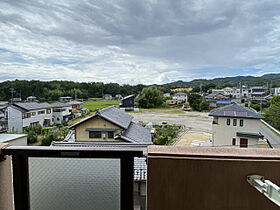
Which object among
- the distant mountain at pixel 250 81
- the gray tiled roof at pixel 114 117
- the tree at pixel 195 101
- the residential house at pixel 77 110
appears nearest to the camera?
the gray tiled roof at pixel 114 117

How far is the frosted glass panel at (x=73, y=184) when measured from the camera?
406 millimetres

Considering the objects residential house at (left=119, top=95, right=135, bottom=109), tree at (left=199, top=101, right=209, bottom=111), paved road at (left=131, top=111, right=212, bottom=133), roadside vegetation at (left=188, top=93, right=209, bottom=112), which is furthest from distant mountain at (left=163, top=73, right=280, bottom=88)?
residential house at (left=119, top=95, right=135, bottom=109)

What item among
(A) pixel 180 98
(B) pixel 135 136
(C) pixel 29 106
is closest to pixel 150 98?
(A) pixel 180 98

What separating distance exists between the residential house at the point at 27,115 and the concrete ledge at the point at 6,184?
20.5ft

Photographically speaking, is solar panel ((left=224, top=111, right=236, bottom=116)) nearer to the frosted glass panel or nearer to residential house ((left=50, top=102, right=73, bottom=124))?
the frosted glass panel

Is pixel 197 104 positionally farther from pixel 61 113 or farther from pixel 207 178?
pixel 207 178

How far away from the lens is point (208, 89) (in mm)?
26891

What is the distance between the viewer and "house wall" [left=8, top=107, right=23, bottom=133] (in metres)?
5.87

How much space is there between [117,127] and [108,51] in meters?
6.16

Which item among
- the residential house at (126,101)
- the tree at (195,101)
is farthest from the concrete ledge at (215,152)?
the tree at (195,101)

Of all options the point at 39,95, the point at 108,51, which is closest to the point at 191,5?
the point at 39,95

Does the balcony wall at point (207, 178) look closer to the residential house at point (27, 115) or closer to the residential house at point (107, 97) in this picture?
the residential house at point (107, 97)

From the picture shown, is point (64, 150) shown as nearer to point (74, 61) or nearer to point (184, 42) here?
point (184, 42)

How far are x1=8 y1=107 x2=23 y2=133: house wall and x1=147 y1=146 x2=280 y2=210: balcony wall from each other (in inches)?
281
